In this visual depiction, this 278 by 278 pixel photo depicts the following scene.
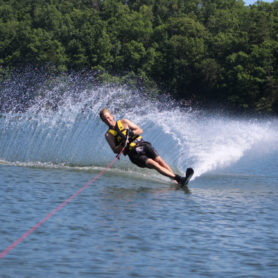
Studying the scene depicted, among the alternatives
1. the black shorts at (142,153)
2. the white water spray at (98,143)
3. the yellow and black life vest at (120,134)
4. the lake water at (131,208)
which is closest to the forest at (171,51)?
the white water spray at (98,143)

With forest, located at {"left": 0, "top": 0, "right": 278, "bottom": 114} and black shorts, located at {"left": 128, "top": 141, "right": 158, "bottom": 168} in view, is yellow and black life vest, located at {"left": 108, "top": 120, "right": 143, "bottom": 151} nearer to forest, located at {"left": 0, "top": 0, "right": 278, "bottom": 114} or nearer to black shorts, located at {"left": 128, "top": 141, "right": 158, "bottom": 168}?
black shorts, located at {"left": 128, "top": 141, "right": 158, "bottom": 168}

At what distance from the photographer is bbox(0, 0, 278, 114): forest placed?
5847cm

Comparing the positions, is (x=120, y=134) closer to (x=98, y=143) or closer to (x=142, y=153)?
(x=142, y=153)

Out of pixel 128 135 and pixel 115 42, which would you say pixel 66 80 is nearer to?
pixel 115 42

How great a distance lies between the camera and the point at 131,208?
794 cm

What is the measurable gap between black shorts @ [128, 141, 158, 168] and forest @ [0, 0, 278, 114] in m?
46.8

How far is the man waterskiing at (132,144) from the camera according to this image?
967 cm

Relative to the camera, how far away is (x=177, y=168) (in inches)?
493

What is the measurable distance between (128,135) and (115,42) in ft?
223

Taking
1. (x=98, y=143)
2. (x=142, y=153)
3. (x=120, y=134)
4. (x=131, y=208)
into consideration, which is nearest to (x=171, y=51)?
(x=98, y=143)

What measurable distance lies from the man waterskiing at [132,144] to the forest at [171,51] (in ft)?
154

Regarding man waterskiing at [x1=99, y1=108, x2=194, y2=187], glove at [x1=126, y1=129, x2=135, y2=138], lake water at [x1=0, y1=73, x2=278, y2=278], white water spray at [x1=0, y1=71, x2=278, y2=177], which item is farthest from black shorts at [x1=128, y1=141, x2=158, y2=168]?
white water spray at [x1=0, y1=71, x2=278, y2=177]

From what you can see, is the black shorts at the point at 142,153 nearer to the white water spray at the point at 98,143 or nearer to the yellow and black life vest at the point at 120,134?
the yellow and black life vest at the point at 120,134

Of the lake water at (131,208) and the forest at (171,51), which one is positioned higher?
the forest at (171,51)
